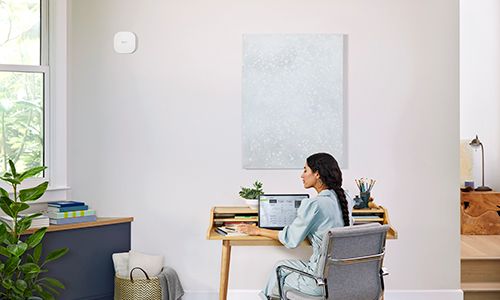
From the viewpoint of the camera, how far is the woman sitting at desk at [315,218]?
361 centimetres

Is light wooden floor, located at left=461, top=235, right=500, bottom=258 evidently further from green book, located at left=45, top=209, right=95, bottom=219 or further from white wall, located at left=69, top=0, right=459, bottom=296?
green book, located at left=45, top=209, right=95, bottom=219

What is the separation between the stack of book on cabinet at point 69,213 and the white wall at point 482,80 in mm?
3958

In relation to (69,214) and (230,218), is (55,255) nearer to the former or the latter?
(69,214)

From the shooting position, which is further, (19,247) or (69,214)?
(69,214)

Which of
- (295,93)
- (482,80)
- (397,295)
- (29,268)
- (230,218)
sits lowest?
(397,295)

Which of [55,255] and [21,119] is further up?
[21,119]

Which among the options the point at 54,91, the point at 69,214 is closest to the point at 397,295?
the point at 69,214

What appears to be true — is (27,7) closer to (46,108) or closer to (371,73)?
(46,108)

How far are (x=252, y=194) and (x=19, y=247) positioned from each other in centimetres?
148

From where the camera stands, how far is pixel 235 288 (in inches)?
185

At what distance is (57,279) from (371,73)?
2.48m

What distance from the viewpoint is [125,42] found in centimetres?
464

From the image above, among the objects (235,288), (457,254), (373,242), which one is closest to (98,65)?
(235,288)

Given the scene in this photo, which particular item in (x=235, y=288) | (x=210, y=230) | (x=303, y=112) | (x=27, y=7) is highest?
(x=27, y=7)
